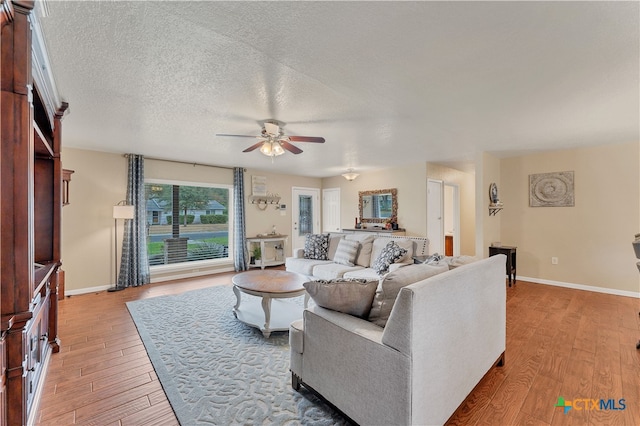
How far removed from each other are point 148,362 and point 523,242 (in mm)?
5892

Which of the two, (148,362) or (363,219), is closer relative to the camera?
(148,362)

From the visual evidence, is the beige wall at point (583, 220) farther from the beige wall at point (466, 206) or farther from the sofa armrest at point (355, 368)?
→ the sofa armrest at point (355, 368)

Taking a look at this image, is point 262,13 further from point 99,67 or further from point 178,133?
point 178,133

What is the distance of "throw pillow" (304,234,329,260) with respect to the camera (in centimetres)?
474

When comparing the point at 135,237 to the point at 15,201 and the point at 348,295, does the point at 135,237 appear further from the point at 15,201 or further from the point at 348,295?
the point at 348,295

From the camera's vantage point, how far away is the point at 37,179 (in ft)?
8.05

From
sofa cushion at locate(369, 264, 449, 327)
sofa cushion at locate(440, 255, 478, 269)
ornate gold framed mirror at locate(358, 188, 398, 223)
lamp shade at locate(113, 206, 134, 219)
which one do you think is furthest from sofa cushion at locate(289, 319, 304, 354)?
ornate gold framed mirror at locate(358, 188, 398, 223)

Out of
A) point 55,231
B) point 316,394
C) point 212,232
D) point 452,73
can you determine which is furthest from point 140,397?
point 212,232

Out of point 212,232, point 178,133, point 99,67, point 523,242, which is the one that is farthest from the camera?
point 212,232

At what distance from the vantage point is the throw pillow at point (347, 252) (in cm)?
432

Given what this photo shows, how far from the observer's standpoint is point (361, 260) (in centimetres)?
432

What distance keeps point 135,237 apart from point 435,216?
233 inches

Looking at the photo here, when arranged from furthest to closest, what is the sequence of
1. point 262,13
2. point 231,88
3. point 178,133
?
point 178,133
point 231,88
point 262,13

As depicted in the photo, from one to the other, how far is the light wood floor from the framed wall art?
1.78 m
